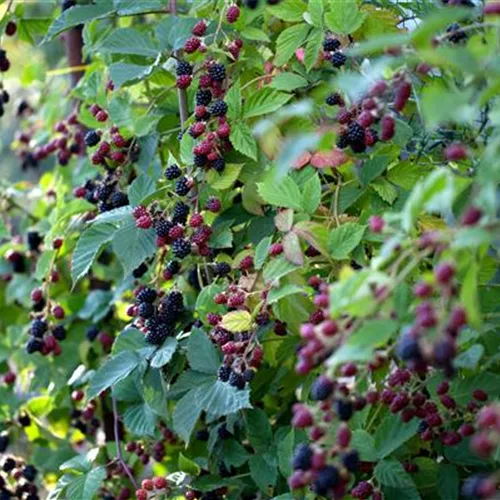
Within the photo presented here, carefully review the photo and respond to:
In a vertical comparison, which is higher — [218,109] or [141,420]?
[218,109]

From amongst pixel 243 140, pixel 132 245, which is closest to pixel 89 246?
pixel 132 245

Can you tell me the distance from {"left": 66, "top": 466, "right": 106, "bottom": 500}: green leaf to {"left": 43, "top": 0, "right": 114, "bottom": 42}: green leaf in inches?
27.0

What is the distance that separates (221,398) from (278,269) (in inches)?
8.3

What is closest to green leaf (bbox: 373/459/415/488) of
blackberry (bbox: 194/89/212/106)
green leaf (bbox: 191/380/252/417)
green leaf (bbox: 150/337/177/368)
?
green leaf (bbox: 191/380/252/417)

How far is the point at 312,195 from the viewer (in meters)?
1.39

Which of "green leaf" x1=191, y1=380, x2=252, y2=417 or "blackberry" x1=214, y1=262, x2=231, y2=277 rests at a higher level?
"blackberry" x1=214, y1=262, x2=231, y2=277

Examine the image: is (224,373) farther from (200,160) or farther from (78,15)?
(78,15)

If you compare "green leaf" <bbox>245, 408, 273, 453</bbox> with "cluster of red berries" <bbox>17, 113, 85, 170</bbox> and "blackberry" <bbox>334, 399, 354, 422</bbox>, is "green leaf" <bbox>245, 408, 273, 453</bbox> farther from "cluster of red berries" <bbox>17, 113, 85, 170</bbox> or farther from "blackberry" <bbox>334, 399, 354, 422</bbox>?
"cluster of red berries" <bbox>17, 113, 85, 170</bbox>

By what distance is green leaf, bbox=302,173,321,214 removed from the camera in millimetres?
1386

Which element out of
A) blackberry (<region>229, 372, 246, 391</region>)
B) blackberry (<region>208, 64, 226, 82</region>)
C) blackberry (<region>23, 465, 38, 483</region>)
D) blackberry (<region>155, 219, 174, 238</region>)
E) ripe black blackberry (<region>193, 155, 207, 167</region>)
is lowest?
blackberry (<region>23, 465, 38, 483</region>)

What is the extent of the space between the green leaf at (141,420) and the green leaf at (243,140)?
41 centimetres

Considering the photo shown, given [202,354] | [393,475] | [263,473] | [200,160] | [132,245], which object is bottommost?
[263,473]

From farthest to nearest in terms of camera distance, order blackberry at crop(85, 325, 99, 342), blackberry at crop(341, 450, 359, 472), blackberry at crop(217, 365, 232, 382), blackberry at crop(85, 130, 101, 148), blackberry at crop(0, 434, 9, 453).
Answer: blackberry at crop(85, 325, 99, 342) → blackberry at crop(0, 434, 9, 453) → blackberry at crop(85, 130, 101, 148) → blackberry at crop(217, 365, 232, 382) → blackberry at crop(341, 450, 359, 472)

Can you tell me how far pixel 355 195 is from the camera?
148 centimetres
